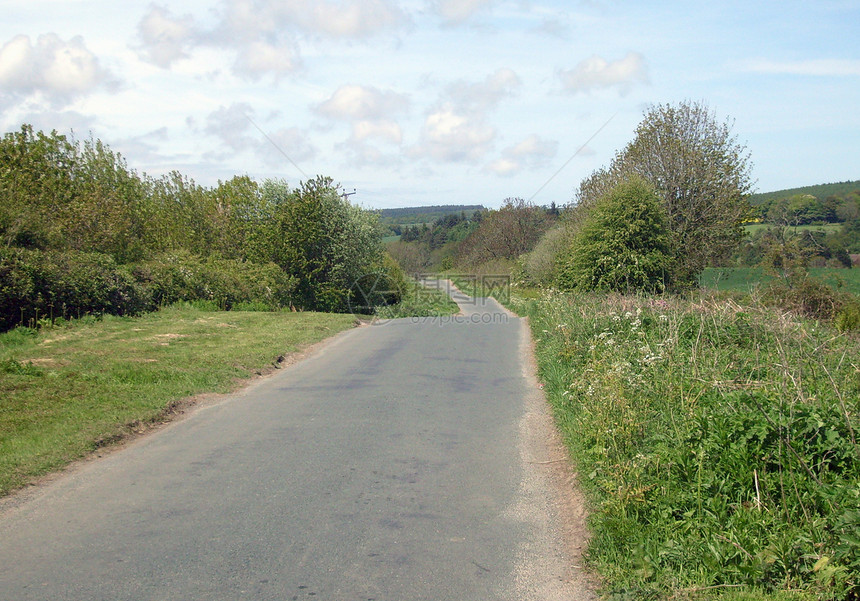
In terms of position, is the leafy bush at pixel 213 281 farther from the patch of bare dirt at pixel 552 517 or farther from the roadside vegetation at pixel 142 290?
the patch of bare dirt at pixel 552 517

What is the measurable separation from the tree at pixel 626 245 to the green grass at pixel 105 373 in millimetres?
9683

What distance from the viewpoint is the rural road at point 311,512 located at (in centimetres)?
455

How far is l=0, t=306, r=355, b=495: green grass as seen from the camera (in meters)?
7.71

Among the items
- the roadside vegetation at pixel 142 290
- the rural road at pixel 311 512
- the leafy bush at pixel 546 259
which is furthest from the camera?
the leafy bush at pixel 546 259

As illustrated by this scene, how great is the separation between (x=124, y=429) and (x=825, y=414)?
764 cm

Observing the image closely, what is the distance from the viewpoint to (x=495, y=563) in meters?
4.95

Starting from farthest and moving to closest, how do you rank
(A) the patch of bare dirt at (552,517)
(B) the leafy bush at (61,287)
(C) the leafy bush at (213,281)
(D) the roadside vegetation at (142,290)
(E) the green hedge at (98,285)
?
1. (C) the leafy bush at (213,281)
2. (E) the green hedge at (98,285)
3. (B) the leafy bush at (61,287)
4. (D) the roadside vegetation at (142,290)
5. (A) the patch of bare dirt at (552,517)

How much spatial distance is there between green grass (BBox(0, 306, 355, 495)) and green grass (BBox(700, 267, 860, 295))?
1297 cm

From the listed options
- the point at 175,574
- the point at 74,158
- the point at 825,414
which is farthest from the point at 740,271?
the point at 175,574

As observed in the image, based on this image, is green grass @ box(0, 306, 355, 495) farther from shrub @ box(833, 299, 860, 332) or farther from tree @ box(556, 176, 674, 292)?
shrub @ box(833, 299, 860, 332)

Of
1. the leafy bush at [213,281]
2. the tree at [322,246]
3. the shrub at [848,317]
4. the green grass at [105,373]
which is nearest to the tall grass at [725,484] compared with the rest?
the green grass at [105,373]

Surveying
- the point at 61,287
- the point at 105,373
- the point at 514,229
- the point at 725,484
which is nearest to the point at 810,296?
the point at 725,484

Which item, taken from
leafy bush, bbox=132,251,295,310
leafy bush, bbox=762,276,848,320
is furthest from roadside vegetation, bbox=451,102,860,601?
leafy bush, bbox=132,251,295,310

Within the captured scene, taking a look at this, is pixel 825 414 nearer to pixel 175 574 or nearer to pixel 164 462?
pixel 175 574
